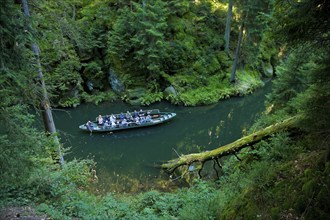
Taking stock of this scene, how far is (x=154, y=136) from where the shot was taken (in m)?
17.5

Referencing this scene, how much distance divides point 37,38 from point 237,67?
24.1 meters

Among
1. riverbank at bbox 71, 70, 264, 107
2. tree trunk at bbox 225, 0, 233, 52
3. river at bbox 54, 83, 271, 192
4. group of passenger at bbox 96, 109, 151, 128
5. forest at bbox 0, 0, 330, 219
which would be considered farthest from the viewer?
tree trunk at bbox 225, 0, 233, 52

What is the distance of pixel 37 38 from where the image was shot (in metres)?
5.46

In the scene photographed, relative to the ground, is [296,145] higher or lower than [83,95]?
higher

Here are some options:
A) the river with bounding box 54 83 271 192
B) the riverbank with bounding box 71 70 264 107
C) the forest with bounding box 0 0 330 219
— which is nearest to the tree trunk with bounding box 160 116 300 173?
the forest with bounding box 0 0 330 219

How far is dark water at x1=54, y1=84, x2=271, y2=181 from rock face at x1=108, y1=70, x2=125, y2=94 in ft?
5.13

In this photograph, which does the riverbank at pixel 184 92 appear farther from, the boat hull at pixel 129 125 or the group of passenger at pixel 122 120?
the group of passenger at pixel 122 120

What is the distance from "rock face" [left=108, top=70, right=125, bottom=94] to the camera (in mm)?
24359

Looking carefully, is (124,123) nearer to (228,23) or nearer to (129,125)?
(129,125)

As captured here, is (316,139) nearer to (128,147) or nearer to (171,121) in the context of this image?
(128,147)

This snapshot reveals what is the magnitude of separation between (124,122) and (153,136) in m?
2.15

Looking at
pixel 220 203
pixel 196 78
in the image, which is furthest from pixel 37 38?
pixel 196 78

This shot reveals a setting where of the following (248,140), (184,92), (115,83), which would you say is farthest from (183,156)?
(115,83)

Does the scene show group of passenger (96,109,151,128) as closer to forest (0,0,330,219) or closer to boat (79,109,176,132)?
boat (79,109,176,132)
